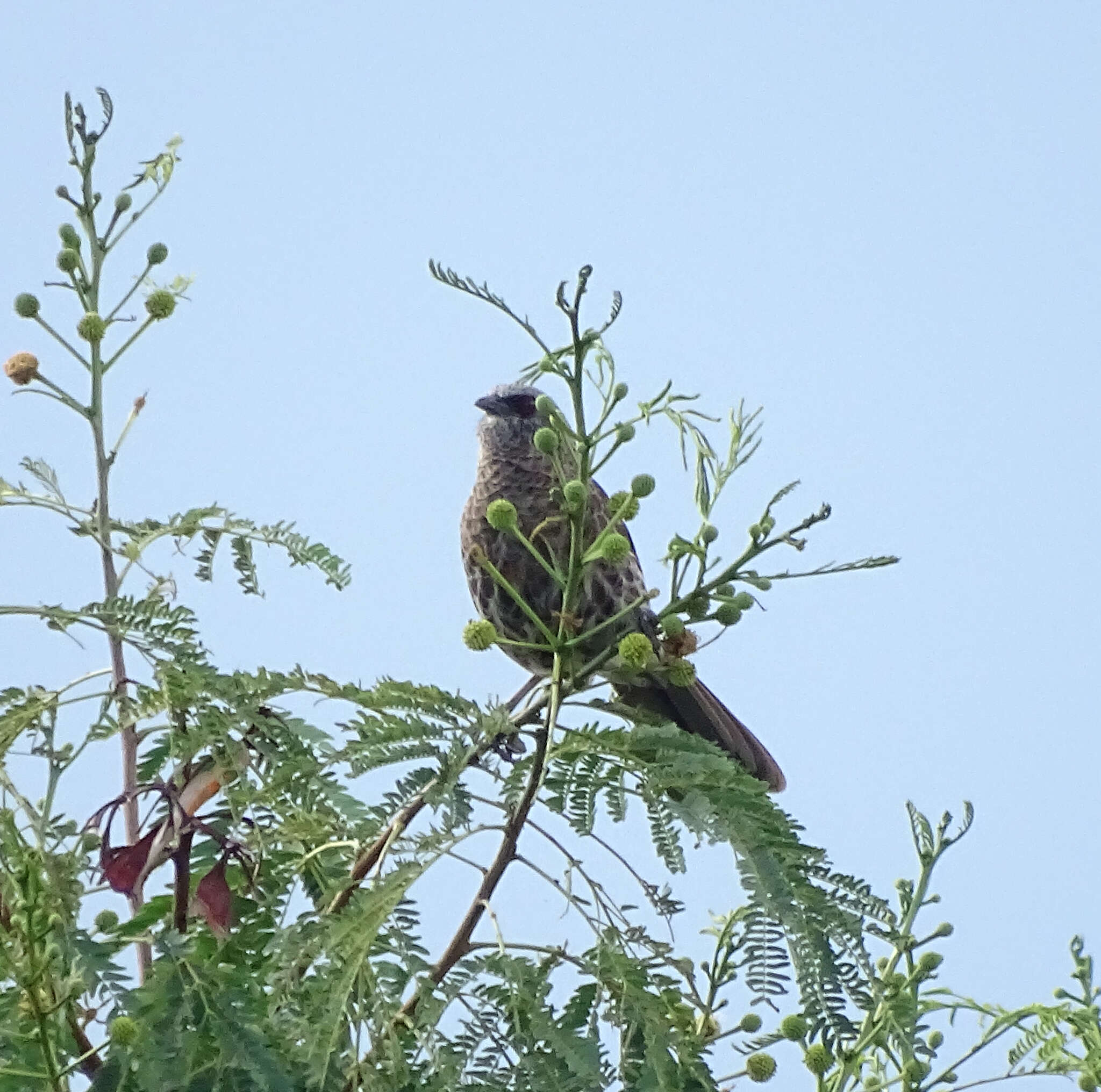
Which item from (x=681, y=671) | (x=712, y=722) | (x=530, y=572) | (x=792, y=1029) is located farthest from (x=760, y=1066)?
(x=712, y=722)

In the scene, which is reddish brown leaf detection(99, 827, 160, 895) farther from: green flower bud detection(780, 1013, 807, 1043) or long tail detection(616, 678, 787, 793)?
long tail detection(616, 678, 787, 793)

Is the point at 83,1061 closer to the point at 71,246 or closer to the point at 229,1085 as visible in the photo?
the point at 229,1085

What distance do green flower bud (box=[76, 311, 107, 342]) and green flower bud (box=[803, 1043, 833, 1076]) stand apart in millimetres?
1459

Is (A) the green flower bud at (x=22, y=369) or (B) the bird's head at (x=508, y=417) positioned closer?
(A) the green flower bud at (x=22, y=369)

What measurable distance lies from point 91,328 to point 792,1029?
56.5 inches

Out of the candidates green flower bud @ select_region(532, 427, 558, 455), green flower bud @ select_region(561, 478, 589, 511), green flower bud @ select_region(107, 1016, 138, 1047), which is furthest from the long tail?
green flower bud @ select_region(107, 1016, 138, 1047)

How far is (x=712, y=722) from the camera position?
4992 millimetres

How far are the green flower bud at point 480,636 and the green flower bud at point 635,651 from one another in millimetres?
187

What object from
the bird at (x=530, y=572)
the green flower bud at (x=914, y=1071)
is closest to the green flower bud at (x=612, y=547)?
the green flower bud at (x=914, y=1071)

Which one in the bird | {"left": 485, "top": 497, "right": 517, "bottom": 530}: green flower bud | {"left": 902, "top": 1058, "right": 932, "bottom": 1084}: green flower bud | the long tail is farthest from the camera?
the long tail

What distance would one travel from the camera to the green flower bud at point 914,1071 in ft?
7.96

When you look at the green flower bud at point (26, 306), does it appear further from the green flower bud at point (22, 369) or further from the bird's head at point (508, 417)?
the bird's head at point (508, 417)

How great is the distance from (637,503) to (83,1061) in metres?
0.98

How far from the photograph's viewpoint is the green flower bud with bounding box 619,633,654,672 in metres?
2.23
